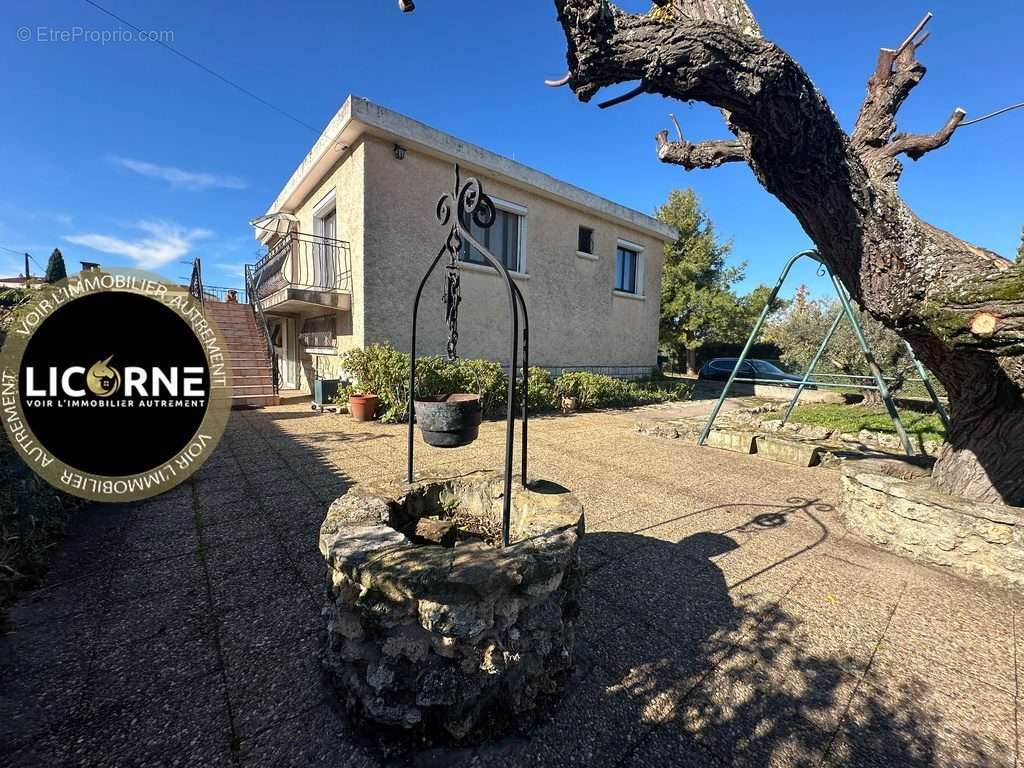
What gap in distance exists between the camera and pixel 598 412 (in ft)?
32.5

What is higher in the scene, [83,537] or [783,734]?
[83,537]

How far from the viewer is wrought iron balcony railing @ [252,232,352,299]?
338 inches

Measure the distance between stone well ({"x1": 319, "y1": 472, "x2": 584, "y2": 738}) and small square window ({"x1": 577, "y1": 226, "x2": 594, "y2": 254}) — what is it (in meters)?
11.4

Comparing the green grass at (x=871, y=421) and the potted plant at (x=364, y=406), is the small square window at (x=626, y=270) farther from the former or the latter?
the potted plant at (x=364, y=406)

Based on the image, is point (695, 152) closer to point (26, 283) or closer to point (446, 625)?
point (446, 625)

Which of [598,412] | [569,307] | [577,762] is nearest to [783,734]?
[577,762]

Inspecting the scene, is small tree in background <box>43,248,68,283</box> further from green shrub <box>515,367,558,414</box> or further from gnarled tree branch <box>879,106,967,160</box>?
gnarled tree branch <box>879,106,967,160</box>

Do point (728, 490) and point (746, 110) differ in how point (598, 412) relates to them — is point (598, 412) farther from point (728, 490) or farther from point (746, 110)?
point (746, 110)

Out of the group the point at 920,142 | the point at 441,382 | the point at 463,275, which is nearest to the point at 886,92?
the point at 920,142

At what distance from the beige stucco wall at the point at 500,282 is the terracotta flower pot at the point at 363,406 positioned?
4.46 feet

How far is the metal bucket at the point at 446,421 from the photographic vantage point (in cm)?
216

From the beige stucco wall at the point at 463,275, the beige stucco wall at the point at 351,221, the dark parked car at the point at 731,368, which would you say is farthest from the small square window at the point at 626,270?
the beige stucco wall at the point at 351,221

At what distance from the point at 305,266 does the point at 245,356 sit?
8.99ft

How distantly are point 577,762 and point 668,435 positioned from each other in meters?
6.10
